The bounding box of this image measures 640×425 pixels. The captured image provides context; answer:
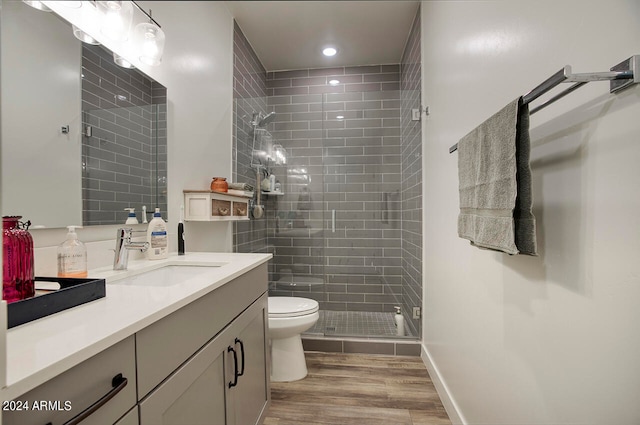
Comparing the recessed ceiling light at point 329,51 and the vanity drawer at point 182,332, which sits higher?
the recessed ceiling light at point 329,51

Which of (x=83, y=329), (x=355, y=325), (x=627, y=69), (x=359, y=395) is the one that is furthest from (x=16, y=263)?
(x=355, y=325)

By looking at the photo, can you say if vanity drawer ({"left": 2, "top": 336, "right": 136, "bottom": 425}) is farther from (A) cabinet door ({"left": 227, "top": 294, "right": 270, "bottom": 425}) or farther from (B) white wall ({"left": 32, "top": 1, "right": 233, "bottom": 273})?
(B) white wall ({"left": 32, "top": 1, "right": 233, "bottom": 273})

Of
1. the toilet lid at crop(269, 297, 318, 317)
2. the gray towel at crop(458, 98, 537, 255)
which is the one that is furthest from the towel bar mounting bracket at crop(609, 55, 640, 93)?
the toilet lid at crop(269, 297, 318, 317)

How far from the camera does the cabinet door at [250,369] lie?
1.15 meters

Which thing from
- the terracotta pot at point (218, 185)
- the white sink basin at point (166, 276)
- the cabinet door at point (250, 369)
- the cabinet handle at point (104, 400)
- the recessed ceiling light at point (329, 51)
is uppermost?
the recessed ceiling light at point (329, 51)

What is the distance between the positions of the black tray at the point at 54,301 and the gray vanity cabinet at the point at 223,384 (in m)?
0.30

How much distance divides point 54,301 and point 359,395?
1659mm

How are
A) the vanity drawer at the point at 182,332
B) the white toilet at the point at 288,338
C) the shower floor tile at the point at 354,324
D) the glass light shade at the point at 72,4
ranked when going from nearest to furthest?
the vanity drawer at the point at 182,332 → the glass light shade at the point at 72,4 → the white toilet at the point at 288,338 → the shower floor tile at the point at 354,324

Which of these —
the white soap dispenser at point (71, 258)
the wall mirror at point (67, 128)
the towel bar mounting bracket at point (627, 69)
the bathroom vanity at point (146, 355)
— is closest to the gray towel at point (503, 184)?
the towel bar mounting bracket at point (627, 69)

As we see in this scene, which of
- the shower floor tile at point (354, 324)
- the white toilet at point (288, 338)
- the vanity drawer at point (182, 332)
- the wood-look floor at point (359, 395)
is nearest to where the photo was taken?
the vanity drawer at point (182, 332)

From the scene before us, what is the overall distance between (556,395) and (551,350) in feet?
0.37

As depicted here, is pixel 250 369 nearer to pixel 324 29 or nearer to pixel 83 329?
pixel 83 329

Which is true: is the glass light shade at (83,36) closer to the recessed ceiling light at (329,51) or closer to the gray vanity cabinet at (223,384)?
the gray vanity cabinet at (223,384)

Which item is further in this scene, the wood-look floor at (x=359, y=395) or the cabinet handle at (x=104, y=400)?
the wood-look floor at (x=359, y=395)
